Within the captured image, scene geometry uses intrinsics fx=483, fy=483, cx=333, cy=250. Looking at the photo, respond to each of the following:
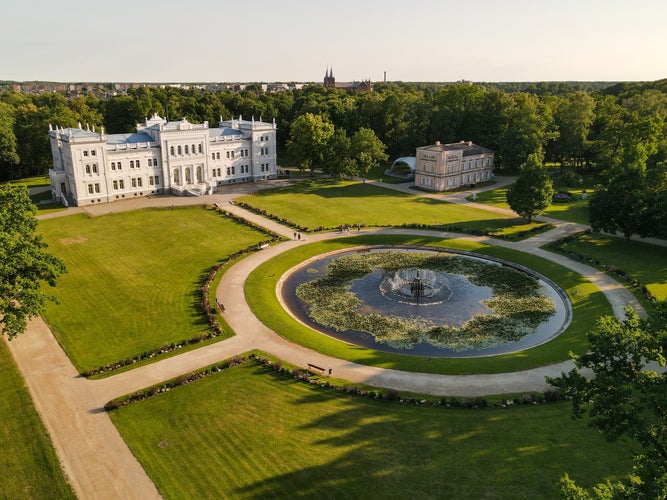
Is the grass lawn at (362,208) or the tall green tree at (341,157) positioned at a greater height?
the tall green tree at (341,157)

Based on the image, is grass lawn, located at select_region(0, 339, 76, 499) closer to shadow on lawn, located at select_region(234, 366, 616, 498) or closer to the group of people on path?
shadow on lawn, located at select_region(234, 366, 616, 498)

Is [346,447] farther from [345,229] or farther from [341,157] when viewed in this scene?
[341,157]

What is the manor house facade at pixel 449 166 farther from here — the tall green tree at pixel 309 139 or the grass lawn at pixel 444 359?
the grass lawn at pixel 444 359

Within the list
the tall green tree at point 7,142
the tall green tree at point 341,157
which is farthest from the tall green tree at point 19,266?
the tall green tree at point 7,142

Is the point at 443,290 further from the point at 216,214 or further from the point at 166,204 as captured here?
the point at 166,204

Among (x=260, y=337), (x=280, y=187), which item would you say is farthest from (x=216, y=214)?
(x=260, y=337)

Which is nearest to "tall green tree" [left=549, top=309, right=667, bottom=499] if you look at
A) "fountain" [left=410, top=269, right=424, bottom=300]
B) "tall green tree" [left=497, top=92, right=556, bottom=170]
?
"fountain" [left=410, top=269, right=424, bottom=300]

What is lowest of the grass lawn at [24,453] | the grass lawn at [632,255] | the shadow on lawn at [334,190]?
the grass lawn at [24,453]

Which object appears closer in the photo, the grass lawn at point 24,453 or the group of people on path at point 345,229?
the grass lawn at point 24,453
